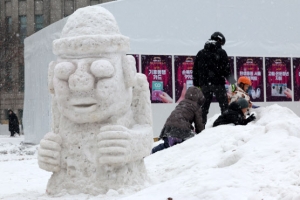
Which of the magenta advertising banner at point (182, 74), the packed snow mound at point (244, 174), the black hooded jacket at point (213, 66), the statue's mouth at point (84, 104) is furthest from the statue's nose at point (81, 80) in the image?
the magenta advertising banner at point (182, 74)

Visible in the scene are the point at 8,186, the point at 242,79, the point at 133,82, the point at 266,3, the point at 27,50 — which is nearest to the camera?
the point at 133,82

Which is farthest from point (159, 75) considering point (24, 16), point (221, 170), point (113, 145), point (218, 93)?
point (24, 16)

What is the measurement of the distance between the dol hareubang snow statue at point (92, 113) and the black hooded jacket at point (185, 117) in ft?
8.90

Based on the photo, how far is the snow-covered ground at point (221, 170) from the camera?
13.3 ft

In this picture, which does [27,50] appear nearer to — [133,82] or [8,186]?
[8,186]

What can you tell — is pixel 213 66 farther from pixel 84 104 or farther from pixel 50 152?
pixel 50 152

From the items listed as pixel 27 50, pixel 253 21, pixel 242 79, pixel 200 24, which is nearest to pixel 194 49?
pixel 200 24

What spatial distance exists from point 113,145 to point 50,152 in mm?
694

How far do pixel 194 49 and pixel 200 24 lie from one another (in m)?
0.58

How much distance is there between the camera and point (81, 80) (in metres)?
5.78

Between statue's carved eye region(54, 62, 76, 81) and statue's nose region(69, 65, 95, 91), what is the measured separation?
5cm

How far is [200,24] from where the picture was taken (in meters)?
13.2

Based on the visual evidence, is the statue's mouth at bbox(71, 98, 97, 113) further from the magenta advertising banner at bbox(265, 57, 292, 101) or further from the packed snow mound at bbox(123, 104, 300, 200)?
the magenta advertising banner at bbox(265, 57, 292, 101)

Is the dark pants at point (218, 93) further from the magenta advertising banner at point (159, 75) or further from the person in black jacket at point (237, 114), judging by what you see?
the magenta advertising banner at point (159, 75)
